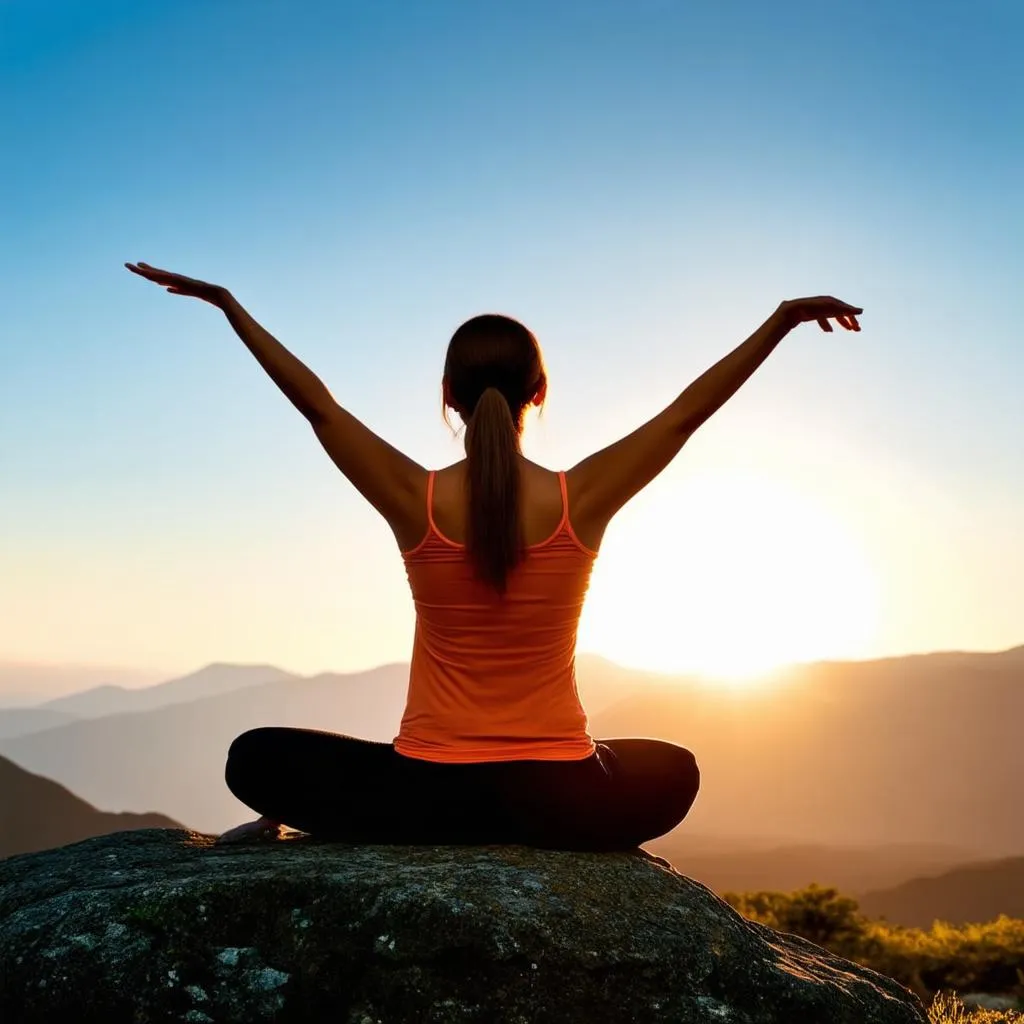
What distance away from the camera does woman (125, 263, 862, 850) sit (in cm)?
394

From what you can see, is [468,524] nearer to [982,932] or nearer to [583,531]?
[583,531]

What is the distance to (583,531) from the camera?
13.1 ft

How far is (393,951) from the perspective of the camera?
11.3 feet

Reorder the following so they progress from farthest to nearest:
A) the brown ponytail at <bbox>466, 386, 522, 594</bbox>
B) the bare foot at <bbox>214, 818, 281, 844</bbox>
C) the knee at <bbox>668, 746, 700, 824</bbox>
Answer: the bare foot at <bbox>214, 818, 281, 844</bbox> → the knee at <bbox>668, 746, 700, 824</bbox> → the brown ponytail at <bbox>466, 386, 522, 594</bbox>

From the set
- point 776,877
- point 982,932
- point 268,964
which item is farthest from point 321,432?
point 776,877

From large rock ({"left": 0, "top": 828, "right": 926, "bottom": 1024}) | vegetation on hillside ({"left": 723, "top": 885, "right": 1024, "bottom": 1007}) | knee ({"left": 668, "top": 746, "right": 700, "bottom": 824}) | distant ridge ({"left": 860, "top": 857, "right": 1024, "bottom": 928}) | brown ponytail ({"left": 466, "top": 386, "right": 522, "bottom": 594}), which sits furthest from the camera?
distant ridge ({"left": 860, "top": 857, "right": 1024, "bottom": 928})

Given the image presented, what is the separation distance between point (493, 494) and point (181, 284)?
1.68 metres

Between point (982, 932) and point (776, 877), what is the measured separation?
24.1 metres

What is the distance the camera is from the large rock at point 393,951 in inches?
134

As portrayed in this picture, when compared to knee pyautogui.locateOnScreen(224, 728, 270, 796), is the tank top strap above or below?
above

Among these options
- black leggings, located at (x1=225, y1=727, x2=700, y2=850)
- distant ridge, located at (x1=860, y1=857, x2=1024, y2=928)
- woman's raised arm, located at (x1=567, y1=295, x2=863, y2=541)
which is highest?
woman's raised arm, located at (x1=567, y1=295, x2=863, y2=541)

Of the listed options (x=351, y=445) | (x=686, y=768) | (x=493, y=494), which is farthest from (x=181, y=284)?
(x=686, y=768)

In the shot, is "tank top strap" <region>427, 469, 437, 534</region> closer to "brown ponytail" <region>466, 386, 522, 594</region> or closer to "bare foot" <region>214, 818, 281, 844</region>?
"brown ponytail" <region>466, 386, 522, 594</region>

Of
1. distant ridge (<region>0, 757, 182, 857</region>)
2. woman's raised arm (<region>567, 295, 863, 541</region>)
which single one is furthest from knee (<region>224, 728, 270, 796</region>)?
distant ridge (<region>0, 757, 182, 857</region>)
